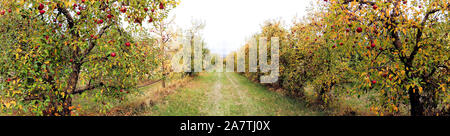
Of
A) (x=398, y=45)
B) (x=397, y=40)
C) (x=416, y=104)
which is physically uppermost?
(x=397, y=40)

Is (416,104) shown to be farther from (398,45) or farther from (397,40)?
(397,40)

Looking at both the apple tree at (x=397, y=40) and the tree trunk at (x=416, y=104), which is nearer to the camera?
the apple tree at (x=397, y=40)

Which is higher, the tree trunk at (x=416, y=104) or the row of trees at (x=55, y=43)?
the row of trees at (x=55, y=43)

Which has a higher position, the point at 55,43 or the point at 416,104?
the point at 55,43

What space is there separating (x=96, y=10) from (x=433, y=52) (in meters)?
7.60

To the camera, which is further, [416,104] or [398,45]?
[416,104]

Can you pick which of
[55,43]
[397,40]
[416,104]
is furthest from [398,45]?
[55,43]

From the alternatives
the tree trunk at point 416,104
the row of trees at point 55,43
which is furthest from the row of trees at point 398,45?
the row of trees at point 55,43

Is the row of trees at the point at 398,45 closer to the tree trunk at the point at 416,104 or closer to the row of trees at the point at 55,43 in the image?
the tree trunk at the point at 416,104

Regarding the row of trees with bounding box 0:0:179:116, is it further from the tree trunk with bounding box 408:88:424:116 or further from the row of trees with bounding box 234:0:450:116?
the tree trunk with bounding box 408:88:424:116

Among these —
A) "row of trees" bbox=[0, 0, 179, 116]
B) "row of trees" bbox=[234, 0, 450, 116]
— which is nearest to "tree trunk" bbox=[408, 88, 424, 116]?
"row of trees" bbox=[234, 0, 450, 116]
